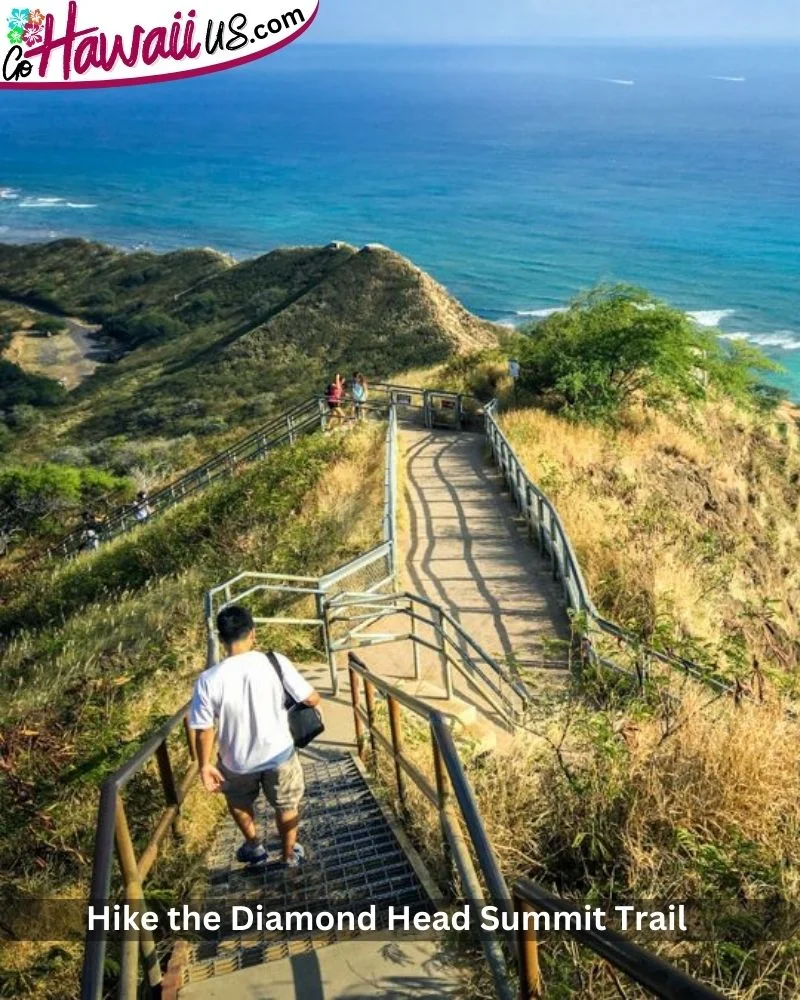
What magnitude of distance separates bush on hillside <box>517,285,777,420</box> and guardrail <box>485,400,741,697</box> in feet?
10.6

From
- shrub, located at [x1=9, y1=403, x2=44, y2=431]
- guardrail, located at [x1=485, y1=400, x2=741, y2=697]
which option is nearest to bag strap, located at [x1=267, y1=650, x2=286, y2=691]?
guardrail, located at [x1=485, y1=400, x2=741, y2=697]

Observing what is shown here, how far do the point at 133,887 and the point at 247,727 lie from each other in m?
1.02

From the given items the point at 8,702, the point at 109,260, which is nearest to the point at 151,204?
the point at 109,260

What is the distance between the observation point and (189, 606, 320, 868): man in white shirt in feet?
16.1

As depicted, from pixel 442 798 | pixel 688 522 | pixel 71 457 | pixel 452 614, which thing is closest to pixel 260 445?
pixel 688 522

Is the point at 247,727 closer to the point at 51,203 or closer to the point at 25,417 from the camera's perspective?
the point at 25,417

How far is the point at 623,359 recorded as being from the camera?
20250 mm

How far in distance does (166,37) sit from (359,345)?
21.5 m

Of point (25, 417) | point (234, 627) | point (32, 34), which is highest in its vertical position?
point (32, 34)

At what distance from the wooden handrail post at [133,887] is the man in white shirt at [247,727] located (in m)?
0.74

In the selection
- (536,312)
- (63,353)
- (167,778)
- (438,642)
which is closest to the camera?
(167,778)

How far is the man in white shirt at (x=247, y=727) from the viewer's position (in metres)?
4.89

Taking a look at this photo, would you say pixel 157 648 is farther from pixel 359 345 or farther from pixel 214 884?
pixel 359 345

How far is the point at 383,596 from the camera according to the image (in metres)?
9.31
